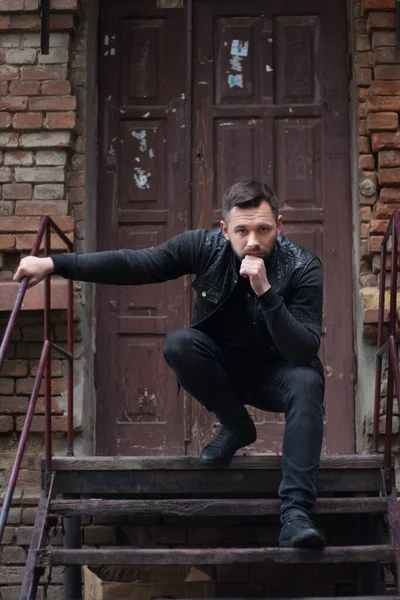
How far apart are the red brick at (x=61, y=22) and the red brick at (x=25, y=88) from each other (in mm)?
371

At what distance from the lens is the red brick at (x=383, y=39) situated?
557cm

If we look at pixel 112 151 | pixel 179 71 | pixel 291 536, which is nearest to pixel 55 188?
pixel 112 151

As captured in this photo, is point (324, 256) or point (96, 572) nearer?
point (96, 572)

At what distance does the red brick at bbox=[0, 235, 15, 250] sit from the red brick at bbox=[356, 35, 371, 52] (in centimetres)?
238

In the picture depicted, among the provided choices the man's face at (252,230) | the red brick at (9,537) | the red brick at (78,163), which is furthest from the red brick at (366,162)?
the red brick at (9,537)

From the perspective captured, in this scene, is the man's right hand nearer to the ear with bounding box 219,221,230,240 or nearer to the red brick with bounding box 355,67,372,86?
the ear with bounding box 219,221,230,240

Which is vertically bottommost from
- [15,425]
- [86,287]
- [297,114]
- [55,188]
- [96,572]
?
[96,572]

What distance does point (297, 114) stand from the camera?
5887 millimetres

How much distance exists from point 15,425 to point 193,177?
1865 mm

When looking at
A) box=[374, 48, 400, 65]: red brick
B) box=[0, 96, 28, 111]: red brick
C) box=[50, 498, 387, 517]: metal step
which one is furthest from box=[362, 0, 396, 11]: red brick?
box=[50, 498, 387, 517]: metal step

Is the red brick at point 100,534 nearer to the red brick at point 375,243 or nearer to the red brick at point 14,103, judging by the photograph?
the red brick at point 375,243

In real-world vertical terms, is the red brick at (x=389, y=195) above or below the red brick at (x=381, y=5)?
below

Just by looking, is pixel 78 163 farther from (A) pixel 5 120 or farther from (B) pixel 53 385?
(B) pixel 53 385

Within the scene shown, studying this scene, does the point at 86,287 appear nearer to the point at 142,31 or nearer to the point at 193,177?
the point at 193,177
